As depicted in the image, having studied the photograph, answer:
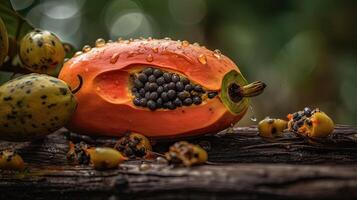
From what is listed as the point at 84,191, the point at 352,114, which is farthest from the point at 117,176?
the point at 352,114

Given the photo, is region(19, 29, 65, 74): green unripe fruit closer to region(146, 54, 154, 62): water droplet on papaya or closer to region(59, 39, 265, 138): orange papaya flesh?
region(59, 39, 265, 138): orange papaya flesh

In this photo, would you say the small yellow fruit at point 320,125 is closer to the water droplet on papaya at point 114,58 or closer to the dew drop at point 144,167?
the dew drop at point 144,167

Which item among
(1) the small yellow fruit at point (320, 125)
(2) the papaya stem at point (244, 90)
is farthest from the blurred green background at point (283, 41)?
(1) the small yellow fruit at point (320, 125)

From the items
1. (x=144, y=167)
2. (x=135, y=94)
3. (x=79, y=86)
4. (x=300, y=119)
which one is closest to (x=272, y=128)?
(x=300, y=119)

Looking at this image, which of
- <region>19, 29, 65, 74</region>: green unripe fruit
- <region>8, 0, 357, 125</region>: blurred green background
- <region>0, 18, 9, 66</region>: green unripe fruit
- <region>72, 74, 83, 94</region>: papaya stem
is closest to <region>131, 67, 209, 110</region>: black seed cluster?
<region>72, 74, 83, 94</region>: papaya stem

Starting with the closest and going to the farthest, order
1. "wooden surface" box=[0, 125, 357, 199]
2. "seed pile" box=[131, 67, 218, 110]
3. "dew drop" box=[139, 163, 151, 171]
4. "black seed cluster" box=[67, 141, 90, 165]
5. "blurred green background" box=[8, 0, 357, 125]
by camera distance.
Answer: "wooden surface" box=[0, 125, 357, 199] → "dew drop" box=[139, 163, 151, 171] → "black seed cluster" box=[67, 141, 90, 165] → "seed pile" box=[131, 67, 218, 110] → "blurred green background" box=[8, 0, 357, 125]
